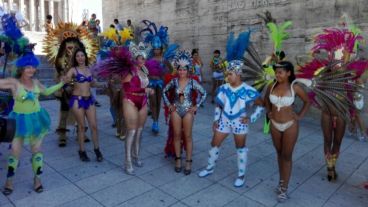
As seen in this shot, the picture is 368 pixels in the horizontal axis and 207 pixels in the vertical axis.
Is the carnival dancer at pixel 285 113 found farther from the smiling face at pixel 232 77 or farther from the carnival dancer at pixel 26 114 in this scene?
the carnival dancer at pixel 26 114

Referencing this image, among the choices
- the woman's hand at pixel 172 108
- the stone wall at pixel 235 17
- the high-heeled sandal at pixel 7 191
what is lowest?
the high-heeled sandal at pixel 7 191

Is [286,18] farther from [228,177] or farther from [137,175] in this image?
[137,175]

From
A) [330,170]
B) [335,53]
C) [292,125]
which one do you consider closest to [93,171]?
[292,125]

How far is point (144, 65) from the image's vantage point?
4.75m

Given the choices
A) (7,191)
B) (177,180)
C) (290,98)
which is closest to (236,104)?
(290,98)

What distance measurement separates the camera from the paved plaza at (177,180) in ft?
11.9

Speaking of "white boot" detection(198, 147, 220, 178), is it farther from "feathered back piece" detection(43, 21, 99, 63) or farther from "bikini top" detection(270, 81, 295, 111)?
"feathered back piece" detection(43, 21, 99, 63)

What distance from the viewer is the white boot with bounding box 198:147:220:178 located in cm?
425

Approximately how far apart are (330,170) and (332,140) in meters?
0.47

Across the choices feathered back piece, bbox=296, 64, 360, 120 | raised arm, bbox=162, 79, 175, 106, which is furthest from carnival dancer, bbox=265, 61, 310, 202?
raised arm, bbox=162, 79, 175, 106

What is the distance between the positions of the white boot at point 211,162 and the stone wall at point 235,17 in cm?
542

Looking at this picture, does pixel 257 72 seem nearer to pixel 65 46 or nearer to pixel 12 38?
pixel 65 46

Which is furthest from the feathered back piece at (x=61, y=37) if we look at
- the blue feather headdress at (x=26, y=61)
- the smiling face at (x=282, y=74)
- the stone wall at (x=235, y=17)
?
the stone wall at (x=235, y=17)

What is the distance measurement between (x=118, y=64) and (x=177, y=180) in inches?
75.0
